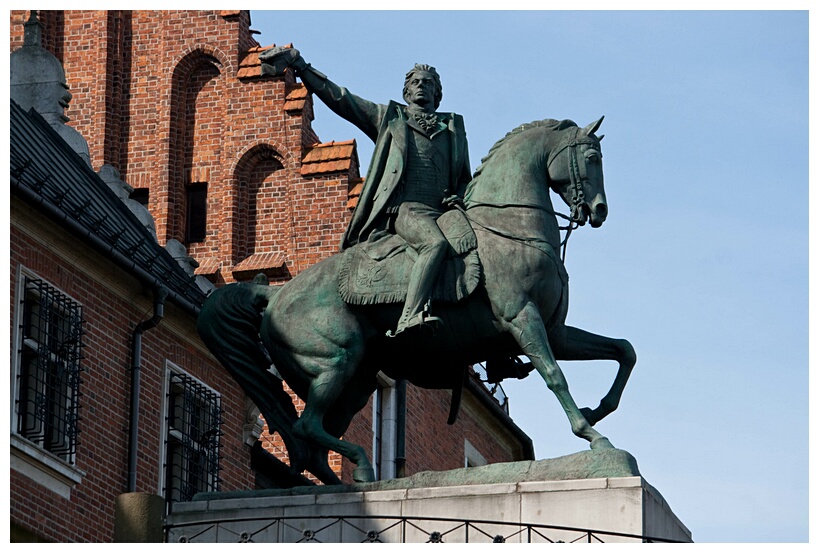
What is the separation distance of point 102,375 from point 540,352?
8282 mm

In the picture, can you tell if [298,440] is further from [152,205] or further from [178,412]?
[152,205]

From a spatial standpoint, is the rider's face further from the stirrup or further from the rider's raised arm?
the stirrup

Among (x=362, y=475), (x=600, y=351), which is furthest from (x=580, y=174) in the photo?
(x=362, y=475)

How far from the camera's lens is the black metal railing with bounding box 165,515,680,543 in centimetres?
1611

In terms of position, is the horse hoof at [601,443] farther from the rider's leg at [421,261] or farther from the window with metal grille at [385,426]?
the window with metal grille at [385,426]

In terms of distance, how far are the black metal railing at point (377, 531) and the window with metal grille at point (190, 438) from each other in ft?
27.7

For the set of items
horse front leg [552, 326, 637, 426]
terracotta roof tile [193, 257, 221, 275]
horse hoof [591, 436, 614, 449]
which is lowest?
horse hoof [591, 436, 614, 449]

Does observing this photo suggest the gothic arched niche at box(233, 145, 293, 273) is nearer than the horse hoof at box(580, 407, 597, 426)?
No

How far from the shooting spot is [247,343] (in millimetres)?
18156

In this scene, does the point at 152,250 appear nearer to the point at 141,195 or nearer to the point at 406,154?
the point at 141,195

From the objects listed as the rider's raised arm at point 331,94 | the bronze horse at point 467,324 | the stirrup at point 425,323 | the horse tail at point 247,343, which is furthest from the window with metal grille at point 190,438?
the stirrup at point 425,323

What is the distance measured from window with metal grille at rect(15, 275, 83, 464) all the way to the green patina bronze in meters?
4.96

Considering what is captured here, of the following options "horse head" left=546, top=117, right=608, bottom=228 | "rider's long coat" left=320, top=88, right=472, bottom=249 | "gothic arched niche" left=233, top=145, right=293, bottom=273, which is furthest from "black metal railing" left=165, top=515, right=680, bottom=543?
"gothic arched niche" left=233, top=145, right=293, bottom=273

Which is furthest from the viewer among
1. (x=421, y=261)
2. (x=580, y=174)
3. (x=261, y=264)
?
(x=261, y=264)
